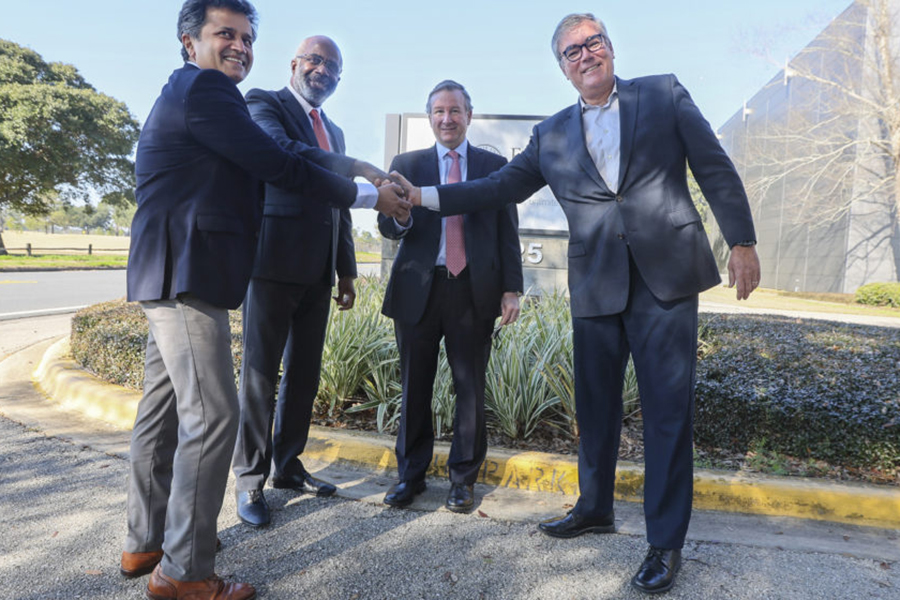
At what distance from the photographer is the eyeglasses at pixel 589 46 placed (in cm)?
261

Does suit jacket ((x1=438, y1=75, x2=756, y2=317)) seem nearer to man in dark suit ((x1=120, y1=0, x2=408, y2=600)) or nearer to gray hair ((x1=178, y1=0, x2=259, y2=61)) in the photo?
man in dark suit ((x1=120, y1=0, x2=408, y2=600))

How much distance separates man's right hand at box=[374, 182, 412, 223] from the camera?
2.91 metres

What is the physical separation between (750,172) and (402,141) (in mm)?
28086

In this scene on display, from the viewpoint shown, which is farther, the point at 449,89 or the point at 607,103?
the point at 449,89

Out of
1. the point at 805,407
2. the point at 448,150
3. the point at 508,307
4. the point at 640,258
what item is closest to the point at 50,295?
the point at 448,150

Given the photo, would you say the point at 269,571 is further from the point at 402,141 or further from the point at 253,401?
the point at 402,141

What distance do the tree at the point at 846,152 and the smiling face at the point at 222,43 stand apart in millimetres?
22727

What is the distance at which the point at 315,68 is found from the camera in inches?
121

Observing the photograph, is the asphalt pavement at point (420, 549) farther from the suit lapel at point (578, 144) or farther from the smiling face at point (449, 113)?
the smiling face at point (449, 113)

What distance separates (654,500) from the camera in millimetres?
2479

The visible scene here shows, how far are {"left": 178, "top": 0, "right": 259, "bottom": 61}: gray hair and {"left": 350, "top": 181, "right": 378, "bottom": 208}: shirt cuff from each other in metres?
0.80

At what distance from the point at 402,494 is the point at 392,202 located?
141 cm

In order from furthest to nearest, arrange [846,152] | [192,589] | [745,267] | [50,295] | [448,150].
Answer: [846,152], [50,295], [448,150], [745,267], [192,589]

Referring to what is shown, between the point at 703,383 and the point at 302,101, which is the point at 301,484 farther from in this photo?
the point at 703,383
